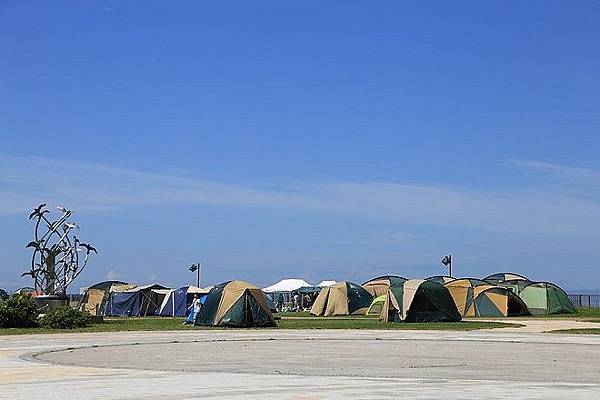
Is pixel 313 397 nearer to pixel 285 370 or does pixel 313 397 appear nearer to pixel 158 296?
pixel 285 370

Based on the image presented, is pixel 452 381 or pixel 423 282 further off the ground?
pixel 423 282

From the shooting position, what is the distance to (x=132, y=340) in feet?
93.2

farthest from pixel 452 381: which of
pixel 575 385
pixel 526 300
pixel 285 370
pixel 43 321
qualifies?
pixel 526 300

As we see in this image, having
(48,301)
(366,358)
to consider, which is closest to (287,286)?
(48,301)

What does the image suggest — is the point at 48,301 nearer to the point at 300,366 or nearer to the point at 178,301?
the point at 178,301

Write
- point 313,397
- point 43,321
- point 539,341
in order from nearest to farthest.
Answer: point 313,397
point 539,341
point 43,321

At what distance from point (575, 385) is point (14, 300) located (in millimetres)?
26210

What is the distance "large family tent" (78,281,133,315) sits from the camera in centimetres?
5773

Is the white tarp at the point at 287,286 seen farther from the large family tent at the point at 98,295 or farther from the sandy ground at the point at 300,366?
the sandy ground at the point at 300,366

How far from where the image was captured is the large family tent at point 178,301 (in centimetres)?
5447

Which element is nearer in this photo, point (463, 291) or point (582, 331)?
point (582, 331)

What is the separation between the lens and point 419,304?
39438 millimetres

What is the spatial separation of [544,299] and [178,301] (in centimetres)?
2082

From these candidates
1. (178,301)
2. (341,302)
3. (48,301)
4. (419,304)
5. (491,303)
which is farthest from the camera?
(178,301)
